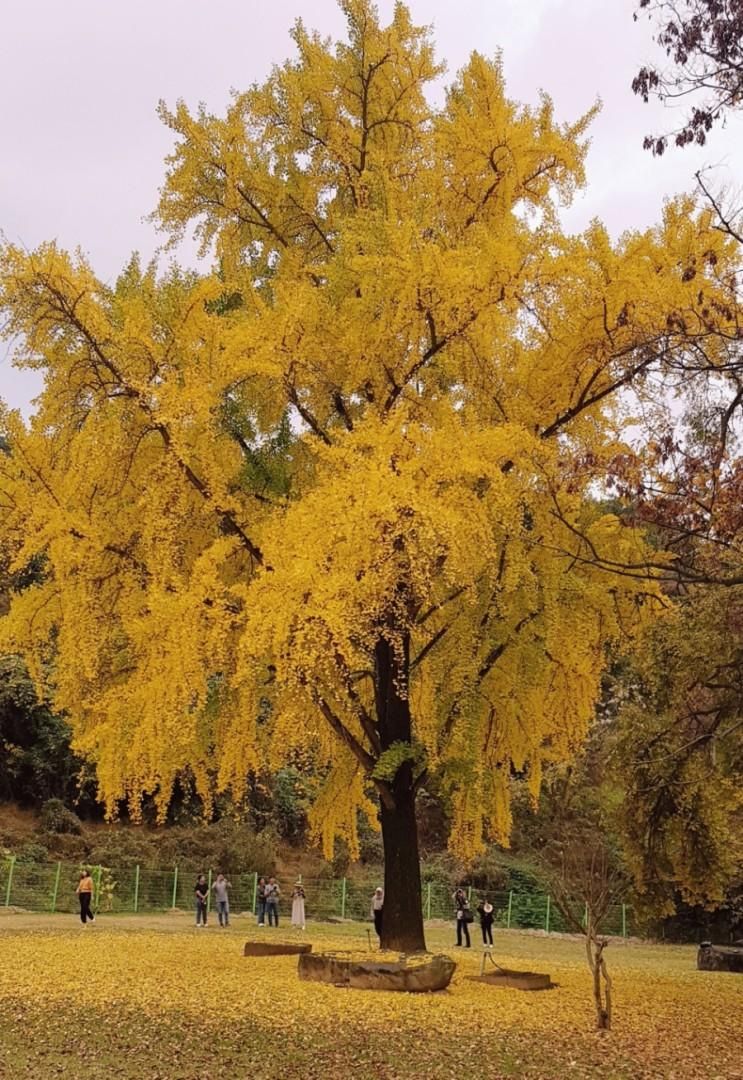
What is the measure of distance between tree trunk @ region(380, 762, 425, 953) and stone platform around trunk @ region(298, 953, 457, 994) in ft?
4.30

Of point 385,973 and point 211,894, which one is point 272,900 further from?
point 385,973

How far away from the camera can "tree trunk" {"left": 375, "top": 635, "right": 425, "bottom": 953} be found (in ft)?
38.4

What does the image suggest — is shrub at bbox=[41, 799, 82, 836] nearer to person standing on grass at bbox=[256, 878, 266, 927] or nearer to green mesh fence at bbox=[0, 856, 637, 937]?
green mesh fence at bbox=[0, 856, 637, 937]

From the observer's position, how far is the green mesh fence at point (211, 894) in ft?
64.3

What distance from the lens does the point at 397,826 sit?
1195cm

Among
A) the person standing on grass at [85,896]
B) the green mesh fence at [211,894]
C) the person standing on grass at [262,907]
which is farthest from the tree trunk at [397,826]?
the green mesh fence at [211,894]

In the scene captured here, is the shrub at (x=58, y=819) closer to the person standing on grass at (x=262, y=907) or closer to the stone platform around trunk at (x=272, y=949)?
the person standing on grass at (x=262, y=907)

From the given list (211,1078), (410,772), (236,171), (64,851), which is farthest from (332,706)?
(64,851)

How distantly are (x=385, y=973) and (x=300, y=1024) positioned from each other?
7.57ft

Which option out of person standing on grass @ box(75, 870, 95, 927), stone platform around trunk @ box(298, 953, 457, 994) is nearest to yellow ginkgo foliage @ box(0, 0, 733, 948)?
stone platform around trunk @ box(298, 953, 457, 994)

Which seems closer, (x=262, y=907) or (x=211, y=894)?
(x=262, y=907)

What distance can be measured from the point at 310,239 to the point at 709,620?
720cm

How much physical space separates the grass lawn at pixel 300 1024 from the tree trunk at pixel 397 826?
2.84ft

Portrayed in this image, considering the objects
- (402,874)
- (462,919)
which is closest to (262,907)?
(462,919)
